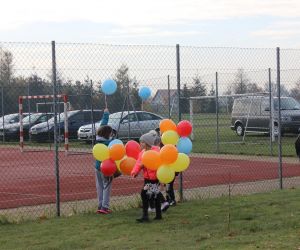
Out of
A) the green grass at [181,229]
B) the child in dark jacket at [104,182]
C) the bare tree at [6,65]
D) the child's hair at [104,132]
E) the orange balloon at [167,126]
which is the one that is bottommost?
the green grass at [181,229]

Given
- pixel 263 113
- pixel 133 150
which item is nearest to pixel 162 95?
pixel 133 150

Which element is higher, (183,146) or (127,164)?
(183,146)

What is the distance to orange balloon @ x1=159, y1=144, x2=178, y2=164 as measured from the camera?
31.2 ft

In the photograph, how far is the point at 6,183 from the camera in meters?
16.5

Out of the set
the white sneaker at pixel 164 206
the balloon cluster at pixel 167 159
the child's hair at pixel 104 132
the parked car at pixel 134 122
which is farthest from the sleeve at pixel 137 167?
the parked car at pixel 134 122

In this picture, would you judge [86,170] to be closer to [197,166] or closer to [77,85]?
[197,166]

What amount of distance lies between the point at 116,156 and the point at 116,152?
0.06 meters

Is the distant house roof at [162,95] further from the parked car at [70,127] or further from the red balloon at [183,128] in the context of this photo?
the parked car at [70,127]

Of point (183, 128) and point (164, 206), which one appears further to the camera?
point (183, 128)

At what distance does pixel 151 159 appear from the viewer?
31.3 feet

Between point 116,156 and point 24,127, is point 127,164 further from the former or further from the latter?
point 24,127

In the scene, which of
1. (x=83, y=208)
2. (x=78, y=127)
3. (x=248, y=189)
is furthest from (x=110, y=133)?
(x=78, y=127)

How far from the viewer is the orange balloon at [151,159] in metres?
9.54

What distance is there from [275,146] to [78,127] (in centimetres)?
887
